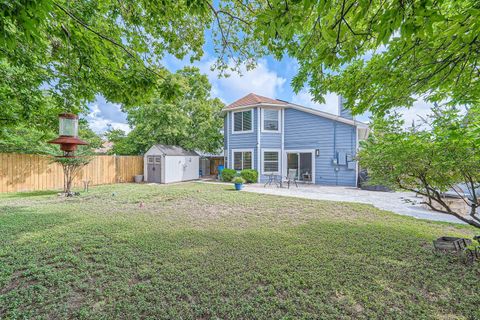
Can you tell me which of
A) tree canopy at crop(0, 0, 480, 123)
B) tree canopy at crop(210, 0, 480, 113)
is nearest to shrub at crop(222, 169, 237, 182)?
tree canopy at crop(0, 0, 480, 123)

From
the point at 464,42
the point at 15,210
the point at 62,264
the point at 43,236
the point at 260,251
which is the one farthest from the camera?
the point at 15,210

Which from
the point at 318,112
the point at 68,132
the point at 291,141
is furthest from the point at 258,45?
the point at 291,141

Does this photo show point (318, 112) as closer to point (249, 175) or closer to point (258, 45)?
point (249, 175)

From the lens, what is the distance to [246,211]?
6773 millimetres

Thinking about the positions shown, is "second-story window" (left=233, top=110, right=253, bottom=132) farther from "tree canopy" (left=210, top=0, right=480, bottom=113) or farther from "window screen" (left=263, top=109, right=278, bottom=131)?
"tree canopy" (left=210, top=0, right=480, bottom=113)

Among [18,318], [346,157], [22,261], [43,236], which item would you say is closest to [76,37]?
[18,318]

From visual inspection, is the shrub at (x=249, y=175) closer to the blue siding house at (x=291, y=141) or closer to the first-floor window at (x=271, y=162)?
the blue siding house at (x=291, y=141)

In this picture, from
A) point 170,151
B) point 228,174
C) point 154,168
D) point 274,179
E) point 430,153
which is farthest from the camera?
point 170,151

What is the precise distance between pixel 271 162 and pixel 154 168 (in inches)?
345

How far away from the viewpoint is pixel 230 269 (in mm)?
3184

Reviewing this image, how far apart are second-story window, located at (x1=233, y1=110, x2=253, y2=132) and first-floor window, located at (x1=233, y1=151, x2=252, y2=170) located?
1.72 metres

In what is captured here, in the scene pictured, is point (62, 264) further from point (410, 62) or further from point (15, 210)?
point (410, 62)

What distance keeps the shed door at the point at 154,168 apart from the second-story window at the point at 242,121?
20.3 ft

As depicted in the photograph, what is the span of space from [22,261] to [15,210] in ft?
16.2
